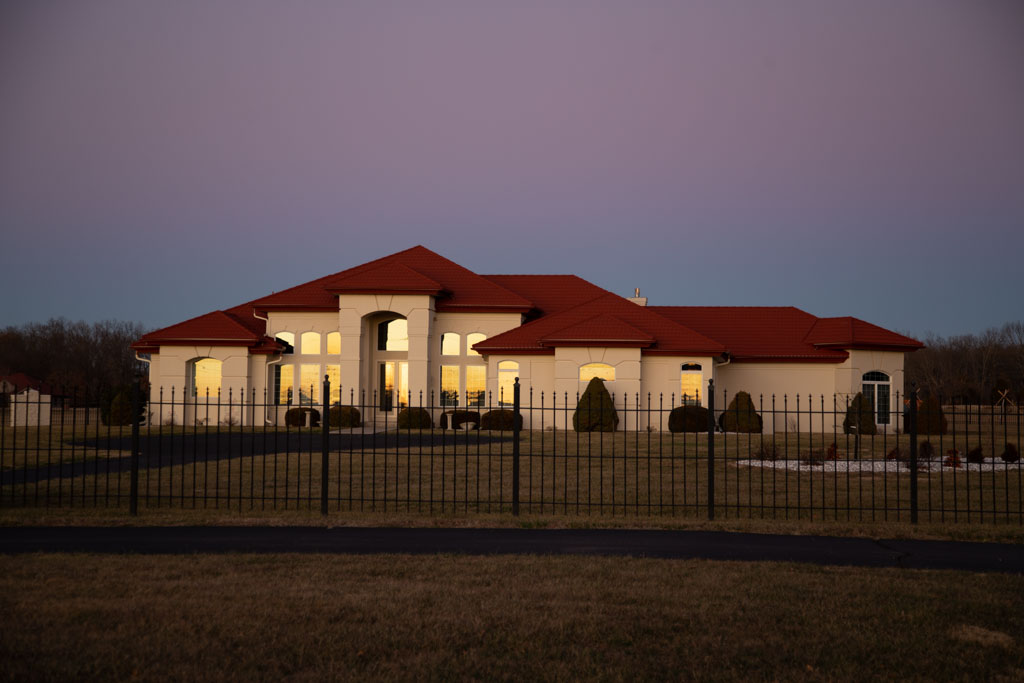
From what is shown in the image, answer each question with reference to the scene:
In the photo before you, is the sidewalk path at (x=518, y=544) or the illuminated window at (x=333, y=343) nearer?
the sidewalk path at (x=518, y=544)

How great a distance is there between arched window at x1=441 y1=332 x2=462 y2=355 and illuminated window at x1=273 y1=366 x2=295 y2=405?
6962 millimetres

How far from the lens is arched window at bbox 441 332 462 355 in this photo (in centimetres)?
3706

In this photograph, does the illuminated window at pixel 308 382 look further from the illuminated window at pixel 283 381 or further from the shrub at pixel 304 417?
the shrub at pixel 304 417

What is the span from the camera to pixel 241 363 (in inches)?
1433

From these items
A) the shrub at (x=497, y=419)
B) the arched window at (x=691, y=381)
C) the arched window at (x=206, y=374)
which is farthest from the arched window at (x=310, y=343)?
the arched window at (x=691, y=381)

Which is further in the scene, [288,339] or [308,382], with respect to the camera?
[288,339]

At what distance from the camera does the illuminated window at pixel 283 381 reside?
37531 millimetres

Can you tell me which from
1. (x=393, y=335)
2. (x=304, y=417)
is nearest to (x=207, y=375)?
(x=304, y=417)

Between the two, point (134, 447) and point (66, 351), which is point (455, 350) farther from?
point (66, 351)

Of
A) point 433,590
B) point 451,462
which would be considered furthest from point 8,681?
point 451,462

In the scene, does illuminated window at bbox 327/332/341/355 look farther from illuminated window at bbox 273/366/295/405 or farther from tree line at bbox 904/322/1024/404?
tree line at bbox 904/322/1024/404

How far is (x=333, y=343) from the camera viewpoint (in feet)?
123

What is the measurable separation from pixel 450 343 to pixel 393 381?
354 centimetres

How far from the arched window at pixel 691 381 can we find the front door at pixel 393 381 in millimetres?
12393
